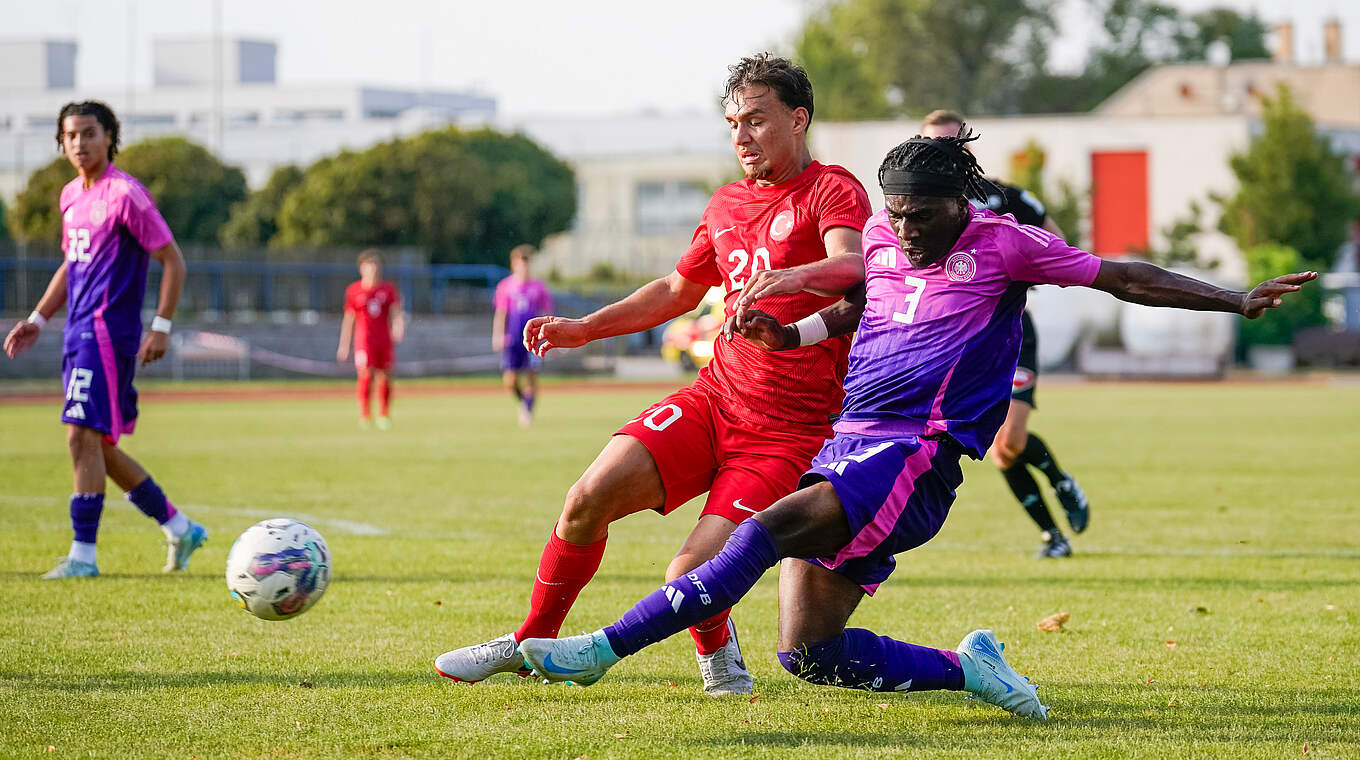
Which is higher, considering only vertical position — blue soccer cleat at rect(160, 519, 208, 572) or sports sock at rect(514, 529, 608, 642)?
sports sock at rect(514, 529, 608, 642)

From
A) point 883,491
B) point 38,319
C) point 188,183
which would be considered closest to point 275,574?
point 883,491

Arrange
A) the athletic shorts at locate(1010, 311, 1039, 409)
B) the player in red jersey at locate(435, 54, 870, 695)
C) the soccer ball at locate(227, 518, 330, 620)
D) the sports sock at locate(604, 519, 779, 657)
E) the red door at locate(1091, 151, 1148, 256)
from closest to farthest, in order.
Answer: the sports sock at locate(604, 519, 779, 657) < the player in red jersey at locate(435, 54, 870, 695) < the soccer ball at locate(227, 518, 330, 620) < the athletic shorts at locate(1010, 311, 1039, 409) < the red door at locate(1091, 151, 1148, 256)

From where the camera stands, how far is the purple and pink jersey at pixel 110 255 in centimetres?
780

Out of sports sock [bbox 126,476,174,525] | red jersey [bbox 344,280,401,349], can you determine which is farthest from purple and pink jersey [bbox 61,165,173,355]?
red jersey [bbox 344,280,401,349]

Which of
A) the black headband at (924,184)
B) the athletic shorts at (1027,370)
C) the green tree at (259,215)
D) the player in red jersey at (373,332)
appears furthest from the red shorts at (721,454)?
the green tree at (259,215)

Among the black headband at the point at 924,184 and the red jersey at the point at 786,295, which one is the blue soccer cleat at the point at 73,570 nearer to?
the red jersey at the point at 786,295

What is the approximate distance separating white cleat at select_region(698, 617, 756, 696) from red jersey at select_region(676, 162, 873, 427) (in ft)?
2.86

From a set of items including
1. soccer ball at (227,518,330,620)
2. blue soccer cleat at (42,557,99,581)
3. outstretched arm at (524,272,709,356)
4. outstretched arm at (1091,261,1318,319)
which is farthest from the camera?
blue soccer cleat at (42,557,99,581)

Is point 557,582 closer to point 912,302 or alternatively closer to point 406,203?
point 912,302

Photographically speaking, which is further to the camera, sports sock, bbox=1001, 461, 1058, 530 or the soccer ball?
sports sock, bbox=1001, 461, 1058, 530

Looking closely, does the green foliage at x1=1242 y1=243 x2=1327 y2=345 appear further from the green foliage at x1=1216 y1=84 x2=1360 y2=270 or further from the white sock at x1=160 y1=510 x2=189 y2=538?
the white sock at x1=160 y1=510 x2=189 y2=538

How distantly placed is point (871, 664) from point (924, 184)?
4.96 ft

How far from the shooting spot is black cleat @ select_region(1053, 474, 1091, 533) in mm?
8977

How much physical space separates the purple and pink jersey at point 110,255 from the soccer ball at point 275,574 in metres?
2.73
